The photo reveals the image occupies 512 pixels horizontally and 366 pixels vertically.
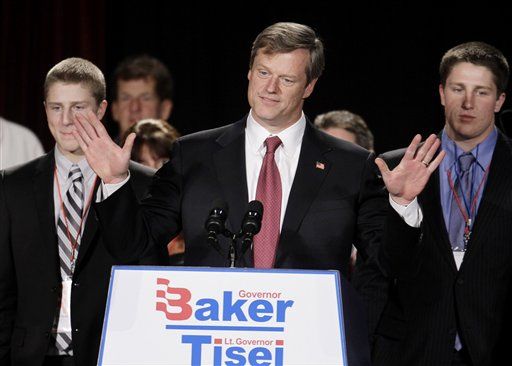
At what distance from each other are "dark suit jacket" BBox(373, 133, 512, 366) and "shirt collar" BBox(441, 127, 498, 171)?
129mm

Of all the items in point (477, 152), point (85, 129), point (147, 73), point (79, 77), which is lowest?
point (85, 129)

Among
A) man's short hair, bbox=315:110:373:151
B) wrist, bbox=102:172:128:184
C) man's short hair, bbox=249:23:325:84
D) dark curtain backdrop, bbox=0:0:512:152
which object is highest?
dark curtain backdrop, bbox=0:0:512:152

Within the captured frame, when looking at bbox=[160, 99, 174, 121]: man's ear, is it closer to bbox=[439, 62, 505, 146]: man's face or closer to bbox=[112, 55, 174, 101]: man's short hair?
bbox=[112, 55, 174, 101]: man's short hair

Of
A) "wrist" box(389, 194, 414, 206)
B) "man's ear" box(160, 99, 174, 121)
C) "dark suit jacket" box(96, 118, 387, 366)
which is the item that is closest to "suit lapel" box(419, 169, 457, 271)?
"dark suit jacket" box(96, 118, 387, 366)

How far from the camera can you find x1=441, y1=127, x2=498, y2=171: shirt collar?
387 centimetres

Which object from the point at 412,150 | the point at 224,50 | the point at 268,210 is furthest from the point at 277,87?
the point at 224,50

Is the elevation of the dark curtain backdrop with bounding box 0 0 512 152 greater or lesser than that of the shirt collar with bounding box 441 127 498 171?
greater

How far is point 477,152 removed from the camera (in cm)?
388

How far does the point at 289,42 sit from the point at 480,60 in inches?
40.2

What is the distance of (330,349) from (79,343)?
4.01 ft

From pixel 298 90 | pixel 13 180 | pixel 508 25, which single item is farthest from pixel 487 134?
pixel 508 25

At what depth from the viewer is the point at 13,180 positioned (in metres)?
3.69

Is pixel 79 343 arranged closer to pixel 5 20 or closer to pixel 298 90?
pixel 298 90

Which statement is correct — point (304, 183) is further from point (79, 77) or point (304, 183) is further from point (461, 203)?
point (79, 77)
